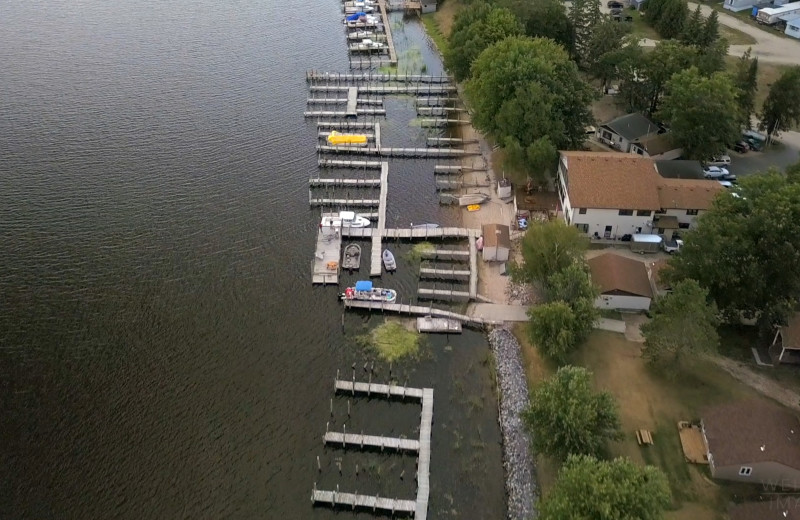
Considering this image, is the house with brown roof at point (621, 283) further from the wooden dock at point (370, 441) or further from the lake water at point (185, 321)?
the wooden dock at point (370, 441)

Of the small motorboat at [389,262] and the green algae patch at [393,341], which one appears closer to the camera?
the green algae patch at [393,341]

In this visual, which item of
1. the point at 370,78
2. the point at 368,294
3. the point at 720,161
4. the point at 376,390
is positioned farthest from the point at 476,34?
the point at 376,390

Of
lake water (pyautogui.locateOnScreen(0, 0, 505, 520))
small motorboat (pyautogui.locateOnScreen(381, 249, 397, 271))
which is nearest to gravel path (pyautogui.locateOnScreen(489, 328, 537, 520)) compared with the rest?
lake water (pyautogui.locateOnScreen(0, 0, 505, 520))

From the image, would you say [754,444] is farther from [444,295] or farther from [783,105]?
[783,105]

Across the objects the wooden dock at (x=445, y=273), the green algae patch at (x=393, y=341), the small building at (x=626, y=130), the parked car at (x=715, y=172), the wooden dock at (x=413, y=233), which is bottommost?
the green algae patch at (x=393, y=341)

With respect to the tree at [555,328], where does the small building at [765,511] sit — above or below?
below

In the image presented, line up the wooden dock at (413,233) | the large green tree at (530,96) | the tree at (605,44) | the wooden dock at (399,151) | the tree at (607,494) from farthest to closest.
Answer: the tree at (605,44) < the wooden dock at (399,151) < the large green tree at (530,96) < the wooden dock at (413,233) < the tree at (607,494)

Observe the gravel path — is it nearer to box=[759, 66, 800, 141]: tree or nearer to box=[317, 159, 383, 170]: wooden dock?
box=[317, 159, 383, 170]: wooden dock

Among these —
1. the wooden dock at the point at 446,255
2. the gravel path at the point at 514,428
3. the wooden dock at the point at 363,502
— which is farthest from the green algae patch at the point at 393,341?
the wooden dock at the point at 363,502
